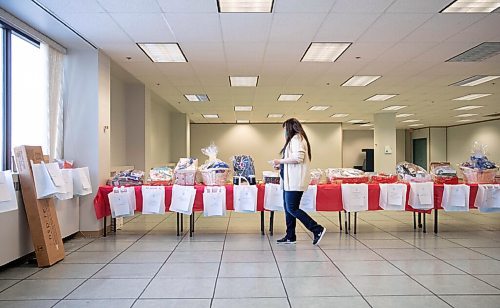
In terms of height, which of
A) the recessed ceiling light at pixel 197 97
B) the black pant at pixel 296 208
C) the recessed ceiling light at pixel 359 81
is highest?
the recessed ceiling light at pixel 359 81

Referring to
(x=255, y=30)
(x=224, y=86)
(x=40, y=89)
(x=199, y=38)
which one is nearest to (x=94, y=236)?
(x=40, y=89)

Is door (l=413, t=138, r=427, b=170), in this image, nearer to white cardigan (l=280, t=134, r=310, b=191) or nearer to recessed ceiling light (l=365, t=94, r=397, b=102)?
recessed ceiling light (l=365, t=94, r=397, b=102)

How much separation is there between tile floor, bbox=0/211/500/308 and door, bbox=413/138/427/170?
16.5 metres

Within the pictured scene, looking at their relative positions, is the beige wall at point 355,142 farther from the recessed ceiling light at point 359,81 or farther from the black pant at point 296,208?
the black pant at point 296,208

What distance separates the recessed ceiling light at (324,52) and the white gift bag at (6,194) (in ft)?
12.9

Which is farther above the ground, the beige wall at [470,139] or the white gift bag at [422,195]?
the beige wall at [470,139]

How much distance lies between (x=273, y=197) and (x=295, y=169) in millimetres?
765

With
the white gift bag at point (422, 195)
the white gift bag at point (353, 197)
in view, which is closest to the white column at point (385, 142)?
the white gift bag at point (422, 195)

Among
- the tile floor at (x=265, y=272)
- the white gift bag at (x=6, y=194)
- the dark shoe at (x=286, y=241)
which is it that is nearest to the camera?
the tile floor at (x=265, y=272)

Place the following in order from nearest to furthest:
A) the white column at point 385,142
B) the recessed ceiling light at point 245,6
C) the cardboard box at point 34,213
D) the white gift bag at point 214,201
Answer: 1. the cardboard box at point 34,213
2. the recessed ceiling light at point 245,6
3. the white gift bag at point 214,201
4. the white column at point 385,142

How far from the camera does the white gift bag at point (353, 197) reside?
205 inches

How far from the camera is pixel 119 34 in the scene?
4895 mm

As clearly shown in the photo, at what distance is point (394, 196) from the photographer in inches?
207

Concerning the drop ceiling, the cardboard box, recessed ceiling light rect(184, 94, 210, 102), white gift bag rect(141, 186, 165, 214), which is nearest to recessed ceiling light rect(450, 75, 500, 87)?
the drop ceiling
